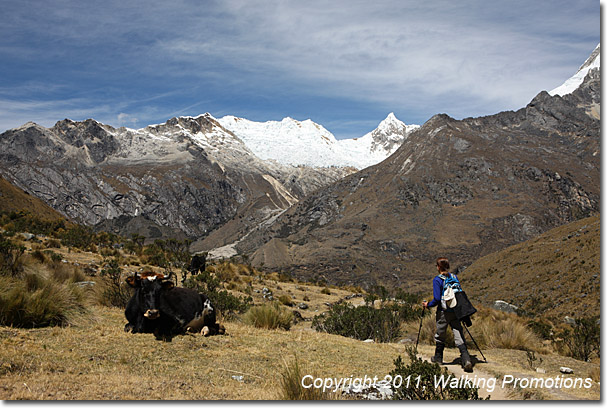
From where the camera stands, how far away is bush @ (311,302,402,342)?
34.5 feet

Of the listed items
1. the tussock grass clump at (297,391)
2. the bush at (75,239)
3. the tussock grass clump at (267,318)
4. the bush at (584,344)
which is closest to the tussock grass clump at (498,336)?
the bush at (584,344)

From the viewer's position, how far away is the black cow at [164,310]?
7.12m

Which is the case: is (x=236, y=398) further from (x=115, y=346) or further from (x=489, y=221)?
(x=489, y=221)

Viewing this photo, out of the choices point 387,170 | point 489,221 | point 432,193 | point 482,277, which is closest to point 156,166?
point 387,170

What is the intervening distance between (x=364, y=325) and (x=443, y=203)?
77771mm

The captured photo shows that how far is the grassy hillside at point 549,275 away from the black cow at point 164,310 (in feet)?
61.9

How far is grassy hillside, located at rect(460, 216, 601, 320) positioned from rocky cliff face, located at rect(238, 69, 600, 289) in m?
26.4

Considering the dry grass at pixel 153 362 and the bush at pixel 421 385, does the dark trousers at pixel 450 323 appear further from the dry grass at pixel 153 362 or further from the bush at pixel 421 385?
the bush at pixel 421 385

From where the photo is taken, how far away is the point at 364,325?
35.1 feet

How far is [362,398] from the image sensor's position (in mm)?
4852

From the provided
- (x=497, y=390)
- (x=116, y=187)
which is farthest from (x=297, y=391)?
(x=116, y=187)

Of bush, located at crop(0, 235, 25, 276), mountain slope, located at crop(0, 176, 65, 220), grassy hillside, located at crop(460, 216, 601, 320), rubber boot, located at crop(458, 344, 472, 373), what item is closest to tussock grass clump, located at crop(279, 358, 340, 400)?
rubber boot, located at crop(458, 344, 472, 373)

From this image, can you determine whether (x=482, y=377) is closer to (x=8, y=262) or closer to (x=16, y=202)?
(x=8, y=262)

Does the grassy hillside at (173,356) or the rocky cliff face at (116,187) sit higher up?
the rocky cliff face at (116,187)
